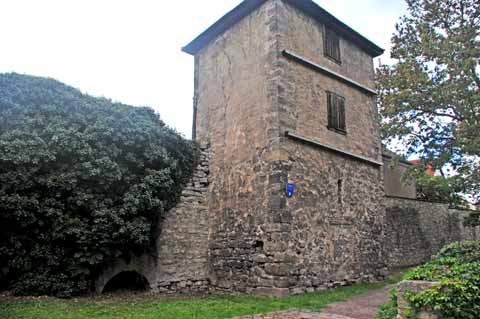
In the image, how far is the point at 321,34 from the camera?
11102 millimetres

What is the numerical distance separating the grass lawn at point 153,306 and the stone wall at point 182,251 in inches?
28.9

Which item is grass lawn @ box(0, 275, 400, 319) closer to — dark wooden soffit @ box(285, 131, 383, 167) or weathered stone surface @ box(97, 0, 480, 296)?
weathered stone surface @ box(97, 0, 480, 296)

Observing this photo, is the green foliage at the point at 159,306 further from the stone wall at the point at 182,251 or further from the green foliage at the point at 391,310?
the green foliage at the point at 391,310

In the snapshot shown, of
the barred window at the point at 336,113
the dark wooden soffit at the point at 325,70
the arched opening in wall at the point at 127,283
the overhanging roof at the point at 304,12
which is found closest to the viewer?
the arched opening in wall at the point at 127,283

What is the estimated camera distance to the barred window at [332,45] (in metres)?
11.2

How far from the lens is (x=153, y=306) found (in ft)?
24.7

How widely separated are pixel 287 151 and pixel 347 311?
12.4 ft

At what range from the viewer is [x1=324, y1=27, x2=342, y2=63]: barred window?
36.8 ft

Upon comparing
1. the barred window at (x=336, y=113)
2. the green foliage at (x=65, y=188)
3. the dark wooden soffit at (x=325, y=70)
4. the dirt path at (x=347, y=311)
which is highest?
the dark wooden soffit at (x=325, y=70)

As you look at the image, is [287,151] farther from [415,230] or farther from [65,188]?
[415,230]

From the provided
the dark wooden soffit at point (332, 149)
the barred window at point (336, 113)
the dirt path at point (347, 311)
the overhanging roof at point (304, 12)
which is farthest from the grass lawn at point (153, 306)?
the overhanging roof at point (304, 12)

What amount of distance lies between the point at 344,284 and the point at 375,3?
22.4 ft

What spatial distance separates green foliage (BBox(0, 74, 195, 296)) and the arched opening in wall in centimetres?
86

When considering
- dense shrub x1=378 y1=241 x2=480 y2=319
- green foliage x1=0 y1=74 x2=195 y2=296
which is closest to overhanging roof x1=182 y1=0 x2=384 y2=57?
green foliage x1=0 y1=74 x2=195 y2=296
